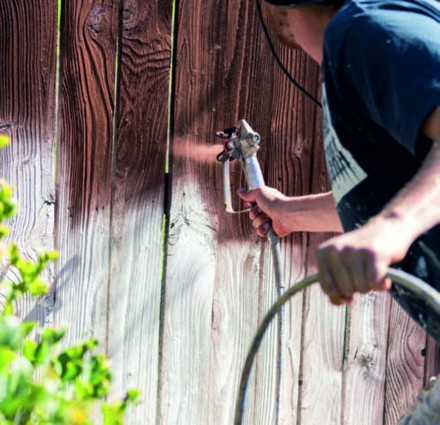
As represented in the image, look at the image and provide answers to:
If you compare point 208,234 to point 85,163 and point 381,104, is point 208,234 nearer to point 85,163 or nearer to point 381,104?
point 85,163

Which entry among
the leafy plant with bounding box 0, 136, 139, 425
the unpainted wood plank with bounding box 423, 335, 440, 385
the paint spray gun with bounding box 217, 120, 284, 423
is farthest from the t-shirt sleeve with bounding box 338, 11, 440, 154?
the unpainted wood plank with bounding box 423, 335, 440, 385

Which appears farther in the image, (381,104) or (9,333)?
(381,104)

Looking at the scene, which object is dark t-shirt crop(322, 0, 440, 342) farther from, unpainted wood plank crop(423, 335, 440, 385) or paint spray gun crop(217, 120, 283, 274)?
unpainted wood plank crop(423, 335, 440, 385)

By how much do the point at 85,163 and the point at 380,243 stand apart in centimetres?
156

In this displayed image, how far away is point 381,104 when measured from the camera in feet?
5.49

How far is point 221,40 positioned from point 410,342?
137cm

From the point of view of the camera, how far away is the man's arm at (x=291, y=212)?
2.59 meters

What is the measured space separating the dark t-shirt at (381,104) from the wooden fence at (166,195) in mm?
1030

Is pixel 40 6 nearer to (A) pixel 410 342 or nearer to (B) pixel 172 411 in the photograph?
(B) pixel 172 411

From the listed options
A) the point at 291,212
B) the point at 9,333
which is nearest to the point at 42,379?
the point at 9,333

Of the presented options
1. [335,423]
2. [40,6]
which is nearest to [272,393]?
[335,423]

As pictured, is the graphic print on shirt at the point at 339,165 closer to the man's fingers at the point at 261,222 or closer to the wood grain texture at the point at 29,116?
the man's fingers at the point at 261,222

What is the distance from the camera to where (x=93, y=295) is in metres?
2.87

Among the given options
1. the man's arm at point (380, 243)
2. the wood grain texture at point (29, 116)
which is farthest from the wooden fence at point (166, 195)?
the man's arm at point (380, 243)
